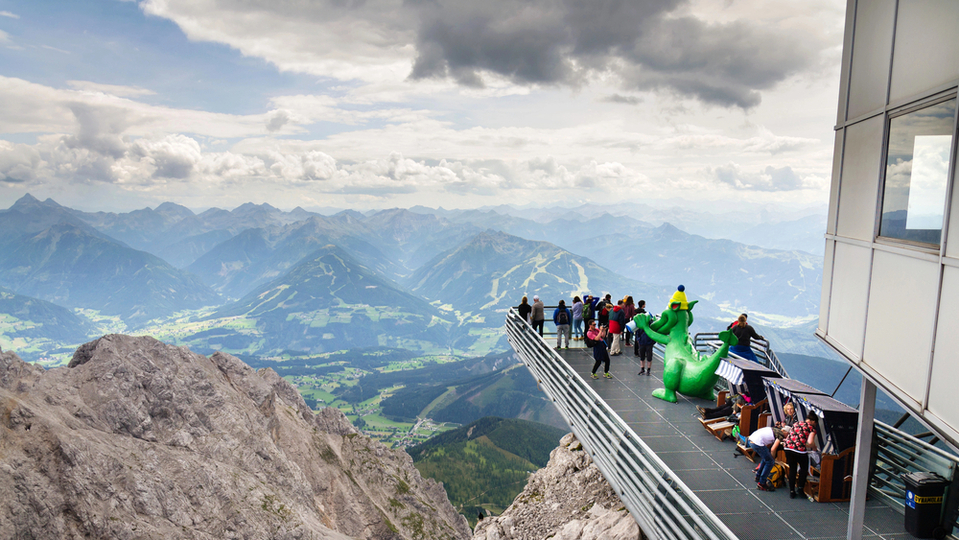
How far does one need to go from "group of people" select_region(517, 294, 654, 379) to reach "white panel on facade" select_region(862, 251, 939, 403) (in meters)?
10.7

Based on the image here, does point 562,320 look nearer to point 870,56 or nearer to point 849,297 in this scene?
point 849,297

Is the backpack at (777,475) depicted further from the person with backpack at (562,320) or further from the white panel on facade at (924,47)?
the person with backpack at (562,320)

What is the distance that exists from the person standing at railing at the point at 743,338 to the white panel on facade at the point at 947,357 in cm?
1126

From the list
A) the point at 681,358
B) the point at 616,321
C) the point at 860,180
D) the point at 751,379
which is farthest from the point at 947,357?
the point at 616,321

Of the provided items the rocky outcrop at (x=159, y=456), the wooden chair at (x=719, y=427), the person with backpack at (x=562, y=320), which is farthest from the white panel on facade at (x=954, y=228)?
the rocky outcrop at (x=159, y=456)

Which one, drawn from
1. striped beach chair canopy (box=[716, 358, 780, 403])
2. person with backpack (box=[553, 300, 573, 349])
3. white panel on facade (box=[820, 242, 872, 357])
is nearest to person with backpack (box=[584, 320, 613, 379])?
person with backpack (box=[553, 300, 573, 349])

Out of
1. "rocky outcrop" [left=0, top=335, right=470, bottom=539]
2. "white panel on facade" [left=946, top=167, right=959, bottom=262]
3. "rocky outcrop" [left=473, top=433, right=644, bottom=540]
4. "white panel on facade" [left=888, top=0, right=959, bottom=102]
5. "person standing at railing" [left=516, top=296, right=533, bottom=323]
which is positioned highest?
"white panel on facade" [left=888, top=0, right=959, bottom=102]

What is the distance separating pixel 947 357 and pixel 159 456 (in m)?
39.5

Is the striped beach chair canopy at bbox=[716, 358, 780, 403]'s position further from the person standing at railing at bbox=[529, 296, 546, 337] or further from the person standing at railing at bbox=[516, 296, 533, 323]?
the person standing at railing at bbox=[516, 296, 533, 323]

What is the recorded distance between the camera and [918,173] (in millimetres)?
5969

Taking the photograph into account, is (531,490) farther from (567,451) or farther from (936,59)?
(936,59)

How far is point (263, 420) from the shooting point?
44000mm

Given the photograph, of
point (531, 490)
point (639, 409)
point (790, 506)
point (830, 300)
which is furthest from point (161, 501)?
point (830, 300)

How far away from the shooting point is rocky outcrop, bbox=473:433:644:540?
11.8 meters
